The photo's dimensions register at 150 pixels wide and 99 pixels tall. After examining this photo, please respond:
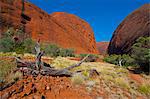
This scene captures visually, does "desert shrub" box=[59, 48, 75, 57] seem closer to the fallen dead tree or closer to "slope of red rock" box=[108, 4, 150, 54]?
"slope of red rock" box=[108, 4, 150, 54]

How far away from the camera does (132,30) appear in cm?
2384

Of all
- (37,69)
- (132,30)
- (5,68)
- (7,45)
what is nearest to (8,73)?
(5,68)

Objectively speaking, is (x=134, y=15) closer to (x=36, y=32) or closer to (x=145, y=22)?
(x=145, y=22)

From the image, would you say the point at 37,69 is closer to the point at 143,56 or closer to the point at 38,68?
the point at 38,68

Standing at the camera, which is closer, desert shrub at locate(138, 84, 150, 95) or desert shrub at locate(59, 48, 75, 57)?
desert shrub at locate(138, 84, 150, 95)

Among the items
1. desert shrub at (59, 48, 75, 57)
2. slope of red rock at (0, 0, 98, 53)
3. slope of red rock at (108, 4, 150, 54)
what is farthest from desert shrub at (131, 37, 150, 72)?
slope of red rock at (0, 0, 98, 53)

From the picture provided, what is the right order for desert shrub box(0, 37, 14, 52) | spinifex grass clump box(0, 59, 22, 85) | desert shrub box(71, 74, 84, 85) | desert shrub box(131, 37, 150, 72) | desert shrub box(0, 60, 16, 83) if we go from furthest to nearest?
desert shrub box(0, 37, 14, 52) < desert shrub box(131, 37, 150, 72) < desert shrub box(71, 74, 84, 85) < desert shrub box(0, 60, 16, 83) < spinifex grass clump box(0, 59, 22, 85)

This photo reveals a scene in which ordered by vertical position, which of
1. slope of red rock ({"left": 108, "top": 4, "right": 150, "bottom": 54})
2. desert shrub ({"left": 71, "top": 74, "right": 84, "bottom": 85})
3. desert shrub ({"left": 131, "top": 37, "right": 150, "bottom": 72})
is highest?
slope of red rock ({"left": 108, "top": 4, "right": 150, "bottom": 54})

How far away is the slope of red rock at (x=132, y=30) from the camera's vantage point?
71.2ft

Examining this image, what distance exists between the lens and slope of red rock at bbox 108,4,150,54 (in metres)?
21.7

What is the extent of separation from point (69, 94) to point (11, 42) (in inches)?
504

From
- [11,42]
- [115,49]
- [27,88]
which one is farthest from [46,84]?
[115,49]

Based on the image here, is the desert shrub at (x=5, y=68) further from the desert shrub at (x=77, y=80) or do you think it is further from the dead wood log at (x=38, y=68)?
the desert shrub at (x=77, y=80)

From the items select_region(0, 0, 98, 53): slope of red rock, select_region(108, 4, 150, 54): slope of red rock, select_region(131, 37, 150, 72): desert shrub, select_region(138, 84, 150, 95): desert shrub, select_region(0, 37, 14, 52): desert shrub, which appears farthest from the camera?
select_region(0, 0, 98, 53): slope of red rock
